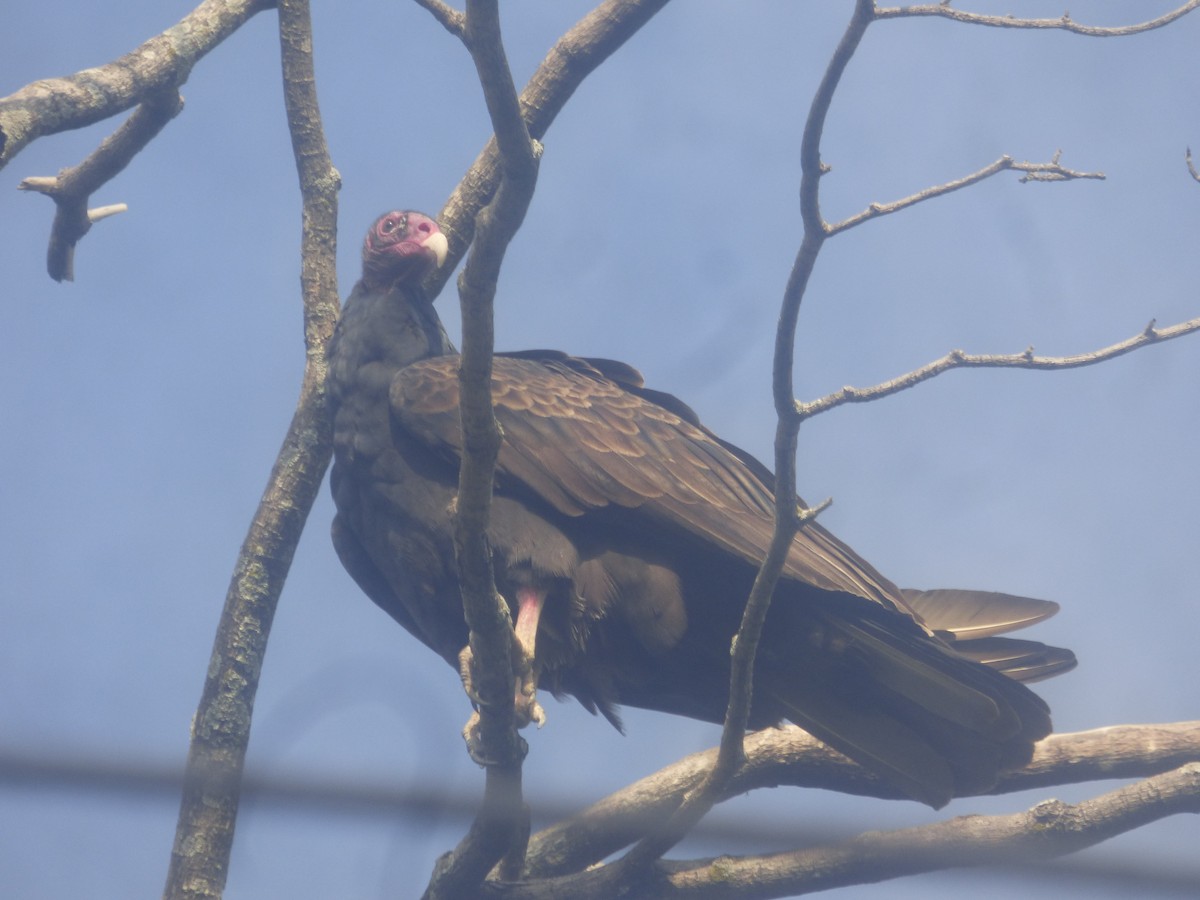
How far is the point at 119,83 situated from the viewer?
4.01 m

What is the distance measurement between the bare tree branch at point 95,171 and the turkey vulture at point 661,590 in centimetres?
147

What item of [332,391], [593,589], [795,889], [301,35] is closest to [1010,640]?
[795,889]

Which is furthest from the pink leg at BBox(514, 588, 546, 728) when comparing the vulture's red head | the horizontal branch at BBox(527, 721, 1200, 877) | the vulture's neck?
the vulture's red head

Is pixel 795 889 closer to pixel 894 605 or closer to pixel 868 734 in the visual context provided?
pixel 868 734

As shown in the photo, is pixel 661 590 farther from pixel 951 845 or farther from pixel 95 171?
pixel 95 171

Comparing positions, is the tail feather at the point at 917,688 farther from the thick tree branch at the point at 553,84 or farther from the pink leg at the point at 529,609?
the thick tree branch at the point at 553,84

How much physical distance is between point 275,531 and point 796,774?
2.14 m

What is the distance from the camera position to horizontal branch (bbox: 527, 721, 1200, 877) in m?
3.81

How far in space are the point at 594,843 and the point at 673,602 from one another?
0.87m

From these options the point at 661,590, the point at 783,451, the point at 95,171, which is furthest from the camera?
the point at 95,171

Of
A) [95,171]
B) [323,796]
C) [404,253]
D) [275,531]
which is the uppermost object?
[95,171]

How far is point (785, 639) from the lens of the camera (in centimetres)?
389


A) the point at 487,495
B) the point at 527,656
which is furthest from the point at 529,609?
the point at 487,495

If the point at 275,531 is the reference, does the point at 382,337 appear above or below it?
above
